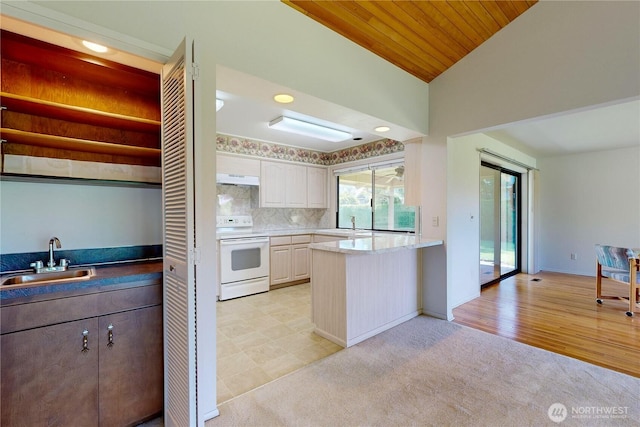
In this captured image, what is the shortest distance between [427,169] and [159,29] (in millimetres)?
2876

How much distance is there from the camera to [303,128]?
12.0ft

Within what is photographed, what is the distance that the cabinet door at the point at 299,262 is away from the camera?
15.6ft

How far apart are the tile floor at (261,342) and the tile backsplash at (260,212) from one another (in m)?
1.47

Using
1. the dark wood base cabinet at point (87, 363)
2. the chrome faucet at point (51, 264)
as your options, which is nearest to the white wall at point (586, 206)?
the dark wood base cabinet at point (87, 363)

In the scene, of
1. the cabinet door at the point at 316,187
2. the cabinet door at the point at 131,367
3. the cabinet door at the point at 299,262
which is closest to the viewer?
the cabinet door at the point at 131,367

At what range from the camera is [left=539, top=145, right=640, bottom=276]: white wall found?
4980 millimetres

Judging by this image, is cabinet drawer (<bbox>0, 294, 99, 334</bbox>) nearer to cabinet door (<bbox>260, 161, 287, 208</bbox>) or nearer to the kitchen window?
cabinet door (<bbox>260, 161, 287, 208</bbox>)

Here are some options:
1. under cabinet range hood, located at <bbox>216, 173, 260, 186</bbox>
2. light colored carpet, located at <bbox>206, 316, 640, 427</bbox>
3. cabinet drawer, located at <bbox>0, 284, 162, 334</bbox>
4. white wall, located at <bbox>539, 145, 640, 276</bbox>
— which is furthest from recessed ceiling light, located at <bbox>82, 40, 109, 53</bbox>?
white wall, located at <bbox>539, 145, 640, 276</bbox>

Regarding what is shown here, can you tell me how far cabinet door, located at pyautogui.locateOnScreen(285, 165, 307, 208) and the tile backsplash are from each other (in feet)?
1.06

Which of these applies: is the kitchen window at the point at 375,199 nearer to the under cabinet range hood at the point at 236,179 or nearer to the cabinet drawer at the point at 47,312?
the under cabinet range hood at the point at 236,179

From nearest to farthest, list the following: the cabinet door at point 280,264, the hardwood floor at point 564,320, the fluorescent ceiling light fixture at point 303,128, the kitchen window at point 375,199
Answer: the hardwood floor at point 564,320
the fluorescent ceiling light fixture at point 303,128
the cabinet door at point 280,264
the kitchen window at point 375,199

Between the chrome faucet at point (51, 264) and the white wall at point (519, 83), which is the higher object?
the white wall at point (519, 83)

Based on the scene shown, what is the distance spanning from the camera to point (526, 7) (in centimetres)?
253

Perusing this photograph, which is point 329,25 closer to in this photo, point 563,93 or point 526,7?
point 526,7
